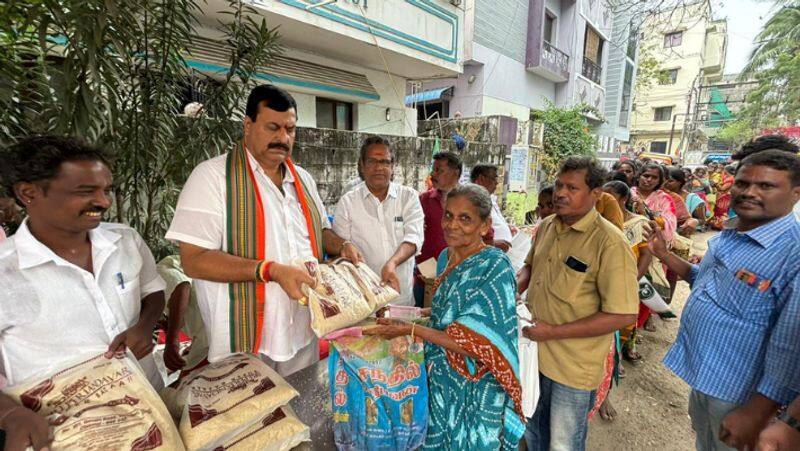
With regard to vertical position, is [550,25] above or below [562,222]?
above

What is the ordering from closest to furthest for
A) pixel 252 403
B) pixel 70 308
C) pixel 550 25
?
pixel 70 308
pixel 252 403
pixel 550 25

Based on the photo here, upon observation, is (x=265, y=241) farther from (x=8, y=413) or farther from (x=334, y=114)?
(x=334, y=114)

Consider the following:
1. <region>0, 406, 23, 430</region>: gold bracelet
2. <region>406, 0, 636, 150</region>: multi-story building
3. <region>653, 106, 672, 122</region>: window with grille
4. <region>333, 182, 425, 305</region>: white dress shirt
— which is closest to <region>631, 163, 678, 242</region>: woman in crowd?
<region>333, 182, 425, 305</region>: white dress shirt

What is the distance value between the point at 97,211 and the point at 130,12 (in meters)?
1.42

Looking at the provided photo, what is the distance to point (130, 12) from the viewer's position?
6.58 feet

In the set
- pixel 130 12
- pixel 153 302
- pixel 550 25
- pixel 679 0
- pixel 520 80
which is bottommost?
pixel 153 302

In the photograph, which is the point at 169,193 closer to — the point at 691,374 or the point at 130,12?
the point at 130,12

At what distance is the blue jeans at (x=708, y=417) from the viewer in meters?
1.71

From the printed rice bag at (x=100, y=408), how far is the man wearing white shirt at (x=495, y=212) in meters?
2.72

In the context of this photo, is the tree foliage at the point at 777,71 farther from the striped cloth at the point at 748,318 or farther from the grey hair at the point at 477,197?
the grey hair at the point at 477,197

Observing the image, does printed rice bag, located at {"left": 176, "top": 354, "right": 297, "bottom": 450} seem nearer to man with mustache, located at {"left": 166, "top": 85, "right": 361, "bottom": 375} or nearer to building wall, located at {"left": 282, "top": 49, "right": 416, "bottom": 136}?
man with mustache, located at {"left": 166, "top": 85, "right": 361, "bottom": 375}

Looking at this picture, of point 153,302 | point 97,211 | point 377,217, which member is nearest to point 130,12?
point 97,211

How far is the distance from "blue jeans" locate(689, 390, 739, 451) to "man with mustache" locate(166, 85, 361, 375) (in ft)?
6.72

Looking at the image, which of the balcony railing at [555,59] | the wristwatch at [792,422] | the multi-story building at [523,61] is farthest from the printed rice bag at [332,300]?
the balcony railing at [555,59]
